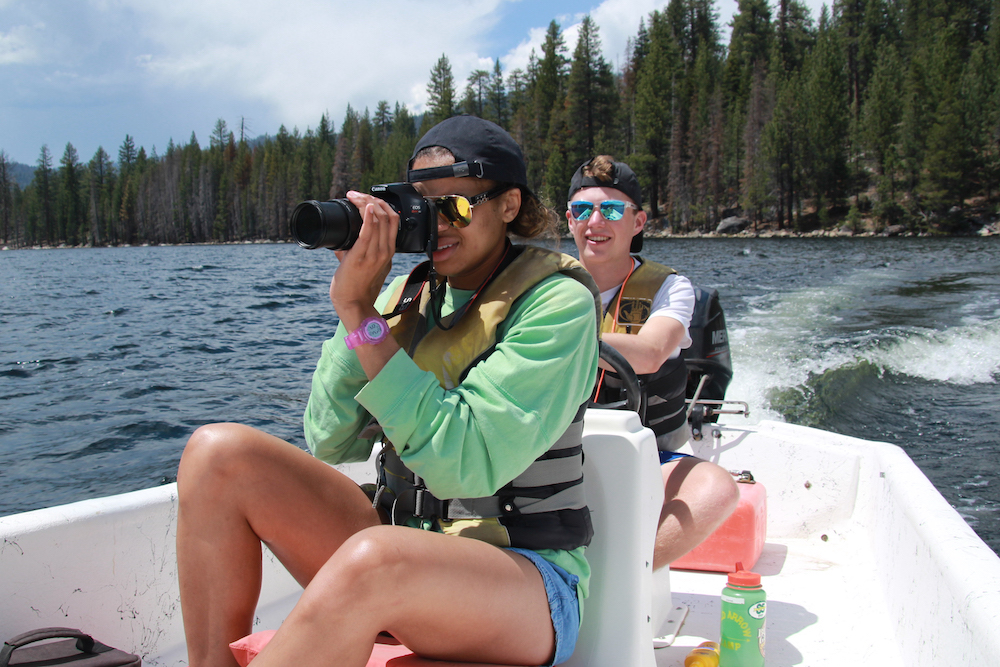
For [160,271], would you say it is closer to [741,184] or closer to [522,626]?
[522,626]

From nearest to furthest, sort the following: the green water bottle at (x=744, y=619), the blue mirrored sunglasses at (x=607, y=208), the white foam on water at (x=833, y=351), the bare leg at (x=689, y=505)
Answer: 1. the green water bottle at (x=744, y=619)
2. the bare leg at (x=689, y=505)
3. the blue mirrored sunglasses at (x=607, y=208)
4. the white foam on water at (x=833, y=351)

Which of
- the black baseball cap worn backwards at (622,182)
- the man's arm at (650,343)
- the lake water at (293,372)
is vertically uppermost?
the black baseball cap worn backwards at (622,182)

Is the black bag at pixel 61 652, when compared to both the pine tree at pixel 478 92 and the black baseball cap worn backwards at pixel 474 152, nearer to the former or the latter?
the black baseball cap worn backwards at pixel 474 152

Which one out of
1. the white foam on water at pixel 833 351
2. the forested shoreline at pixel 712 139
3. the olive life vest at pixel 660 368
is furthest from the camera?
the forested shoreline at pixel 712 139

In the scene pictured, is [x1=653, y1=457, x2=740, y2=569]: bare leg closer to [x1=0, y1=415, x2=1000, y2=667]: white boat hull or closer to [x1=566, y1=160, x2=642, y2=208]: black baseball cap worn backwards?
[x1=0, y1=415, x2=1000, y2=667]: white boat hull

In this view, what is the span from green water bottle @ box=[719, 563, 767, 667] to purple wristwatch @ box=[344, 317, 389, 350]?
3.75 feet

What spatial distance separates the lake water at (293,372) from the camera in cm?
581

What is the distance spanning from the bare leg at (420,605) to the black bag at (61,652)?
2.49ft

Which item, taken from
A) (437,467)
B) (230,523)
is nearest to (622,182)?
(437,467)

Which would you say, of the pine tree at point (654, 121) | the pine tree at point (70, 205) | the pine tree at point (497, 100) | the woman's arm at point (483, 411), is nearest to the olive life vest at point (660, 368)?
the woman's arm at point (483, 411)

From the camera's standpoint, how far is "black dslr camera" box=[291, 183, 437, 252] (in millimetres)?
1221

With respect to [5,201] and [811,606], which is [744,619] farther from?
[5,201]

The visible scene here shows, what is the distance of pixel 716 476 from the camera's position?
2.18 meters

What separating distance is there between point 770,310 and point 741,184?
40.2m
